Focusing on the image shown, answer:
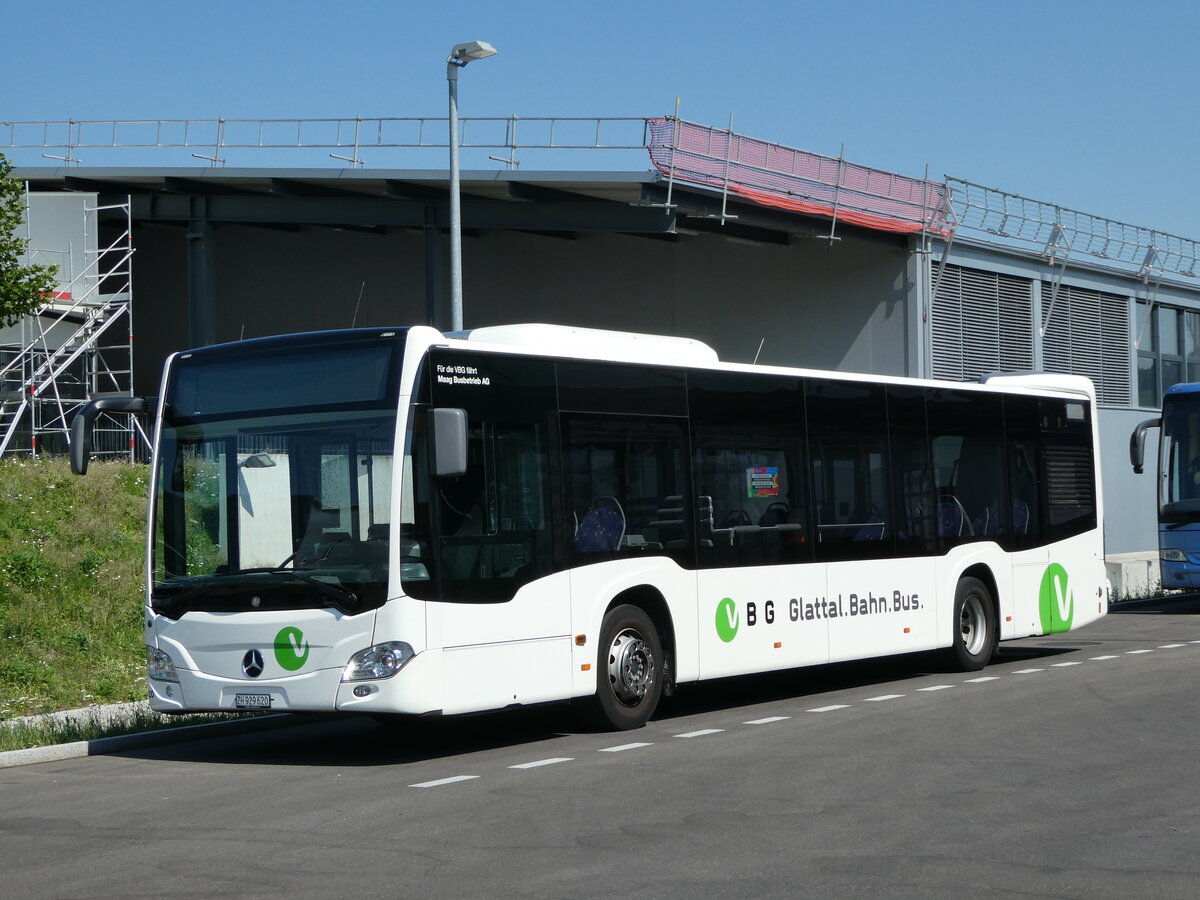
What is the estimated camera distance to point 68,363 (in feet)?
116

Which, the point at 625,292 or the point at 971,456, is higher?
the point at 625,292

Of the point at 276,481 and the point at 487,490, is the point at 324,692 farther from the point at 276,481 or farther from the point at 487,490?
the point at 487,490

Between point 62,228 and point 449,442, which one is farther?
point 62,228

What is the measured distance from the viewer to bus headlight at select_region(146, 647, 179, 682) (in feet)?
37.2

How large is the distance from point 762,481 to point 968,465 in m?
3.74

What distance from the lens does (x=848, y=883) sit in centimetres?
674

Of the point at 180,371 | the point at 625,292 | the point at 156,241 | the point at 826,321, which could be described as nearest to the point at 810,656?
the point at 180,371

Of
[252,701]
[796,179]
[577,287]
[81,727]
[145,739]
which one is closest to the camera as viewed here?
[252,701]

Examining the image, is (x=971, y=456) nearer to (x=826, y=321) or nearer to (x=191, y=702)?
(x=191, y=702)

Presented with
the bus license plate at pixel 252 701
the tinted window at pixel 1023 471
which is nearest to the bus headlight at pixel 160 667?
the bus license plate at pixel 252 701

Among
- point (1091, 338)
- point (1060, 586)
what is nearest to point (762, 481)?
point (1060, 586)

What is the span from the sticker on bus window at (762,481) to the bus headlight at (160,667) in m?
5.00

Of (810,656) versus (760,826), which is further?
(810,656)

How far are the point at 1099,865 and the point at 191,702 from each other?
21.5 feet
